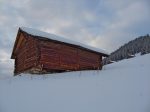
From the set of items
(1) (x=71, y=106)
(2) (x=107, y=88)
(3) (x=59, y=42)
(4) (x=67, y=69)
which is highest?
(3) (x=59, y=42)

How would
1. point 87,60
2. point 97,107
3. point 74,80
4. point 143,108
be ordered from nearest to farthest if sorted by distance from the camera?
1. point 143,108
2. point 97,107
3. point 74,80
4. point 87,60

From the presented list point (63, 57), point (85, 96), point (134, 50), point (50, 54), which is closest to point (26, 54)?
point (50, 54)

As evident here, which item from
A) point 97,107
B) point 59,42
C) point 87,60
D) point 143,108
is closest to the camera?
point 143,108

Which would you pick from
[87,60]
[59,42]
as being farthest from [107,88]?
[87,60]

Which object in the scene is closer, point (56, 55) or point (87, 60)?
point (56, 55)

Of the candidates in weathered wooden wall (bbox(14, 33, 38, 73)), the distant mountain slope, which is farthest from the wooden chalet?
the distant mountain slope

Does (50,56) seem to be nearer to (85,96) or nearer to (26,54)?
(26,54)

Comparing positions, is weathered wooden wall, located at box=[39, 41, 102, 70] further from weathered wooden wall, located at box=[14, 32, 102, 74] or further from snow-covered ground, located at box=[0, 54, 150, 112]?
snow-covered ground, located at box=[0, 54, 150, 112]

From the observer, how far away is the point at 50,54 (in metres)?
25.6

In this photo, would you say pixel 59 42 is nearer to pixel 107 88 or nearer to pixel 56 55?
pixel 56 55

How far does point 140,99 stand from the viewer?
11.7 metres

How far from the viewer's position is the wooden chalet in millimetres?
25031

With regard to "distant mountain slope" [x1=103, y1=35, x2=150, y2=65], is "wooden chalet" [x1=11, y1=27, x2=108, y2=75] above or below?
below

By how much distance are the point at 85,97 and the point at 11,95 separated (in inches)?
218
